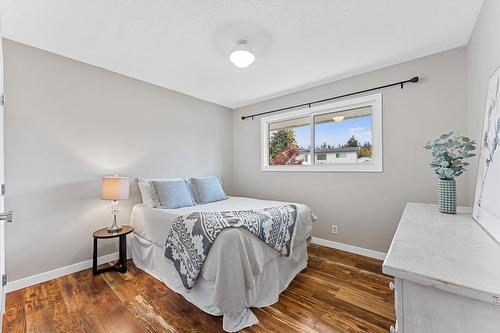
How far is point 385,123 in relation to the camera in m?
2.70

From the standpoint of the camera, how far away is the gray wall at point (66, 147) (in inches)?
83.4

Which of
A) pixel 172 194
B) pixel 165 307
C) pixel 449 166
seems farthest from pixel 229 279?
pixel 449 166

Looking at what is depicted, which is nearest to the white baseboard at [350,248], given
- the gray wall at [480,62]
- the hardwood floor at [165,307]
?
the hardwood floor at [165,307]

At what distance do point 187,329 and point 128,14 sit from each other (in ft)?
8.32

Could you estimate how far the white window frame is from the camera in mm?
2744

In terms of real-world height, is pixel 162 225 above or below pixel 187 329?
above

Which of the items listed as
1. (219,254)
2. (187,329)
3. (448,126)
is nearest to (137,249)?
(187,329)

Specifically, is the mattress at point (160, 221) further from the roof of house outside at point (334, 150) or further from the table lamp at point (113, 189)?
the roof of house outside at point (334, 150)

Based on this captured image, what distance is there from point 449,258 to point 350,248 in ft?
7.92

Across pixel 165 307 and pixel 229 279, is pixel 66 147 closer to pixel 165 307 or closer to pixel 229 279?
pixel 165 307

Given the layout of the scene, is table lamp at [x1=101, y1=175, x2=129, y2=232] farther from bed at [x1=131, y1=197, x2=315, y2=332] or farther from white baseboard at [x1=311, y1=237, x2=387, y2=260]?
white baseboard at [x1=311, y1=237, x2=387, y2=260]

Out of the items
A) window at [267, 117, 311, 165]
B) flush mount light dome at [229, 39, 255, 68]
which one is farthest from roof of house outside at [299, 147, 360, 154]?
flush mount light dome at [229, 39, 255, 68]

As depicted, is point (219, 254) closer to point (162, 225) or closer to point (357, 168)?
point (162, 225)

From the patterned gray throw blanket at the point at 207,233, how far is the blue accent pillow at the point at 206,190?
1014 mm
